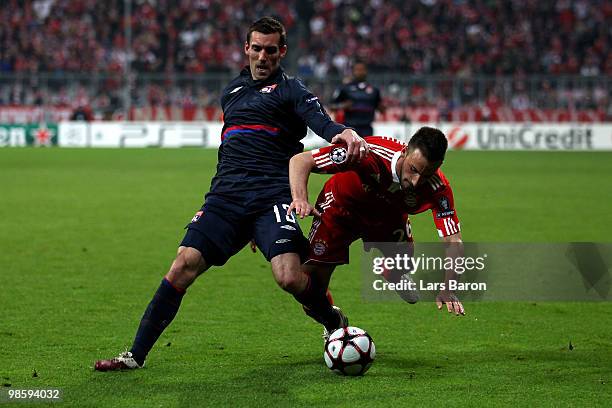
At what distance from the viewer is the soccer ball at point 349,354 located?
5.70 meters

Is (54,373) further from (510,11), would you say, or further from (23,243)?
(510,11)

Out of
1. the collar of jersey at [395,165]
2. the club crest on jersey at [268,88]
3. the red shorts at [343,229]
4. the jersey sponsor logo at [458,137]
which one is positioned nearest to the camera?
the collar of jersey at [395,165]

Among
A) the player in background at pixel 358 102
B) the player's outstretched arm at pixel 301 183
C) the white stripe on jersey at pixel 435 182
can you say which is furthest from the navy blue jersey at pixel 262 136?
the player in background at pixel 358 102

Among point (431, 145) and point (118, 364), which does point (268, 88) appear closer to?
point (431, 145)

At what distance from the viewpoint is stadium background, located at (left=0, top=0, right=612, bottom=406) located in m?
5.75

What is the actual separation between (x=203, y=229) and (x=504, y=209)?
10.3m

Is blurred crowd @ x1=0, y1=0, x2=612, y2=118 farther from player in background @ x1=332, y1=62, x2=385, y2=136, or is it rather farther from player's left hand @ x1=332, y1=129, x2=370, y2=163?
player's left hand @ x1=332, y1=129, x2=370, y2=163

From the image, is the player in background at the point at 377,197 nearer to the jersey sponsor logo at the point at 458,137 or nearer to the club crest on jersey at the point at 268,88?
the club crest on jersey at the point at 268,88

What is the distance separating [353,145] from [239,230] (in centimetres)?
96

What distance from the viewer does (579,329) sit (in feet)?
23.7

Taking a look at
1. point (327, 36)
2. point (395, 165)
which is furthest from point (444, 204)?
point (327, 36)

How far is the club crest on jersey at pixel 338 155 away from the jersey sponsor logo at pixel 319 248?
944mm

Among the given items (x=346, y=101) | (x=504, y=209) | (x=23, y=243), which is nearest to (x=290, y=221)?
(x=23, y=243)

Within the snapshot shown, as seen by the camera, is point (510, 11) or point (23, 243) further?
point (510, 11)
